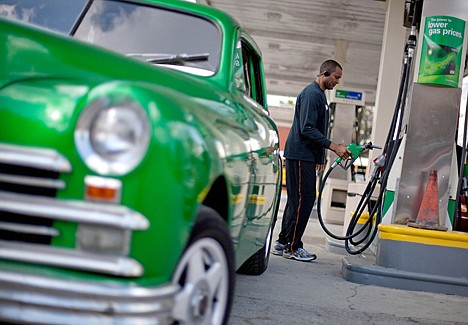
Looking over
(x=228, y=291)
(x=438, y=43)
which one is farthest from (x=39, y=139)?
(x=438, y=43)

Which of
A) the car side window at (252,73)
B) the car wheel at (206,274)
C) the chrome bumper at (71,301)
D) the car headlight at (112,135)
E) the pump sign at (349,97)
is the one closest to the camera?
the chrome bumper at (71,301)

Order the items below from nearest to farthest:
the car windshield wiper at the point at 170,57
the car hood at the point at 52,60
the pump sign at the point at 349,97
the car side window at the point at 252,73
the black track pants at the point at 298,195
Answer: the car hood at the point at 52,60 < the car windshield wiper at the point at 170,57 < the car side window at the point at 252,73 < the black track pants at the point at 298,195 < the pump sign at the point at 349,97

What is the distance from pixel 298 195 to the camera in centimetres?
711

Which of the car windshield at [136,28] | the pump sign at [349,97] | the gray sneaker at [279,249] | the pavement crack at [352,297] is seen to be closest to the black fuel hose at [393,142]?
the gray sneaker at [279,249]

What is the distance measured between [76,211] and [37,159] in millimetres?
225

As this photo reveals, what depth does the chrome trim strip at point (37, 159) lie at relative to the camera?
231 cm

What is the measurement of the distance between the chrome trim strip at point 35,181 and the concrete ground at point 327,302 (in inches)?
78.0

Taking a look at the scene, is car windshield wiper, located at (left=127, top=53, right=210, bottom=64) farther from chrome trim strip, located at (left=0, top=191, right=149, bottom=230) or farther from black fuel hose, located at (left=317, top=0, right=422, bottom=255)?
black fuel hose, located at (left=317, top=0, right=422, bottom=255)

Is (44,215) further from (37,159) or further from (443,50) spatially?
(443,50)

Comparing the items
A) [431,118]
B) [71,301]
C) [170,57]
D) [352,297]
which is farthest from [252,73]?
[71,301]

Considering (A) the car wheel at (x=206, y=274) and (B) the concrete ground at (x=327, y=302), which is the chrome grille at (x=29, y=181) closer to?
(A) the car wheel at (x=206, y=274)

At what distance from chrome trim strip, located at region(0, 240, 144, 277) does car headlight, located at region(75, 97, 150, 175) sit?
28 centimetres

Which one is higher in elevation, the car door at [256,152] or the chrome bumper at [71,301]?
the car door at [256,152]

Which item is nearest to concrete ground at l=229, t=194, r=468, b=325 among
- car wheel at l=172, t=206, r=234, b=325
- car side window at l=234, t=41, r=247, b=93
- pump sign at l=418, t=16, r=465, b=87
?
car wheel at l=172, t=206, r=234, b=325
